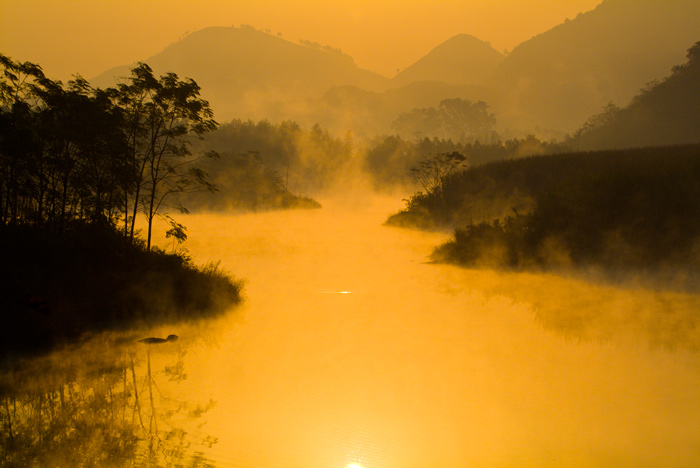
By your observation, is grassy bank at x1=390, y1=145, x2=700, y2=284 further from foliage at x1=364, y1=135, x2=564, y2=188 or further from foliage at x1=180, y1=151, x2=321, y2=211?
foliage at x1=364, y1=135, x2=564, y2=188

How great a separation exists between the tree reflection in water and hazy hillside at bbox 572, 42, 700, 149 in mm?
67998

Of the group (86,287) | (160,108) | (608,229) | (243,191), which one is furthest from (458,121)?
(86,287)

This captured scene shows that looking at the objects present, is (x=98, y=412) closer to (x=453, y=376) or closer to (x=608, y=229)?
(x=453, y=376)

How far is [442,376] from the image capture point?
10375 mm

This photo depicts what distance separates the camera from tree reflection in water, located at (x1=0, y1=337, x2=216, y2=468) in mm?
6824

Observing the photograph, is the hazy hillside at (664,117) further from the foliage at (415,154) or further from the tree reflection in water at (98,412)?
the tree reflection in water at (98,412)

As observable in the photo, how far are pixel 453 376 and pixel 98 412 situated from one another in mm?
5930

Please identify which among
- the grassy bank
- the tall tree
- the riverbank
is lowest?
the riverbank

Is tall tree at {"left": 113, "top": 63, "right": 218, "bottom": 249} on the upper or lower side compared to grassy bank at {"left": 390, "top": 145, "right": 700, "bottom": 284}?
upper

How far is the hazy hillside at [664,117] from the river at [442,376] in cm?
5756

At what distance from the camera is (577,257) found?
22.2 metres

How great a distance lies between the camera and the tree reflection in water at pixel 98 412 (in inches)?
269

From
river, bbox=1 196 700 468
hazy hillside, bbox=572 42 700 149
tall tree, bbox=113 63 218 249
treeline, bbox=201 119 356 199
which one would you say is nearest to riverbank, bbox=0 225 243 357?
river, bbox=1 196 700 468

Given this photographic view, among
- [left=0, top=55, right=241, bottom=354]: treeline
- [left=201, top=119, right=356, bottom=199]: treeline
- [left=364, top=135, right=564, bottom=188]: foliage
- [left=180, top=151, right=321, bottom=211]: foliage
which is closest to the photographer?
[left=0, top=55, right=241, bottom=354]: treeline
